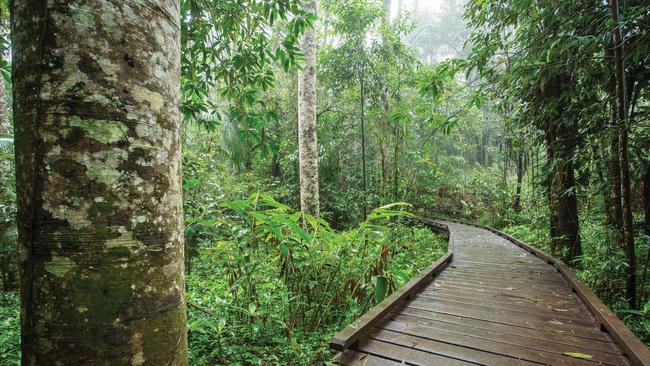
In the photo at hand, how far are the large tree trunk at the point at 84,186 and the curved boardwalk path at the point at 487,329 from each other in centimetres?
183

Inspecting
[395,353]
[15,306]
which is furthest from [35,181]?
[15,306]

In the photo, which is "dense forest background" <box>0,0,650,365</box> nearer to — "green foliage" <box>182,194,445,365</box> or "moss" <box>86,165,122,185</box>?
"green foliage" <box>182,194,445,365</box>

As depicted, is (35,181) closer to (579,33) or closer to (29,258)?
(29,258)

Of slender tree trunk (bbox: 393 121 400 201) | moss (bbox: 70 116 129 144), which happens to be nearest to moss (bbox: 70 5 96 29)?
moss (bbox: 70 116 129 144)

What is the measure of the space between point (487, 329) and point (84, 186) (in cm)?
314

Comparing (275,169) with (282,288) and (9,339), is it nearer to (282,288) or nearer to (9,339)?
(282,288)

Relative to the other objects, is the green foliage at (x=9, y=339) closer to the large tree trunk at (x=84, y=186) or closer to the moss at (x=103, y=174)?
the large tree trunk at (x=84, y=186)

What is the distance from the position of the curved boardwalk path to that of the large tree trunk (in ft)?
6.02

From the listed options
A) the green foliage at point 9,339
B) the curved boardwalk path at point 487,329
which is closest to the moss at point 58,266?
the curved boardwalk path at point 487,329

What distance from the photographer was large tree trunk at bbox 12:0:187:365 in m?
0.72

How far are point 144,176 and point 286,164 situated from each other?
10.8 m

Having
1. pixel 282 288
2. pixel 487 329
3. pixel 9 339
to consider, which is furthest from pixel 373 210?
pixel 9 339

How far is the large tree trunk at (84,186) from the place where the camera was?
0.72 m

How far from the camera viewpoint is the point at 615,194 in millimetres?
3410
